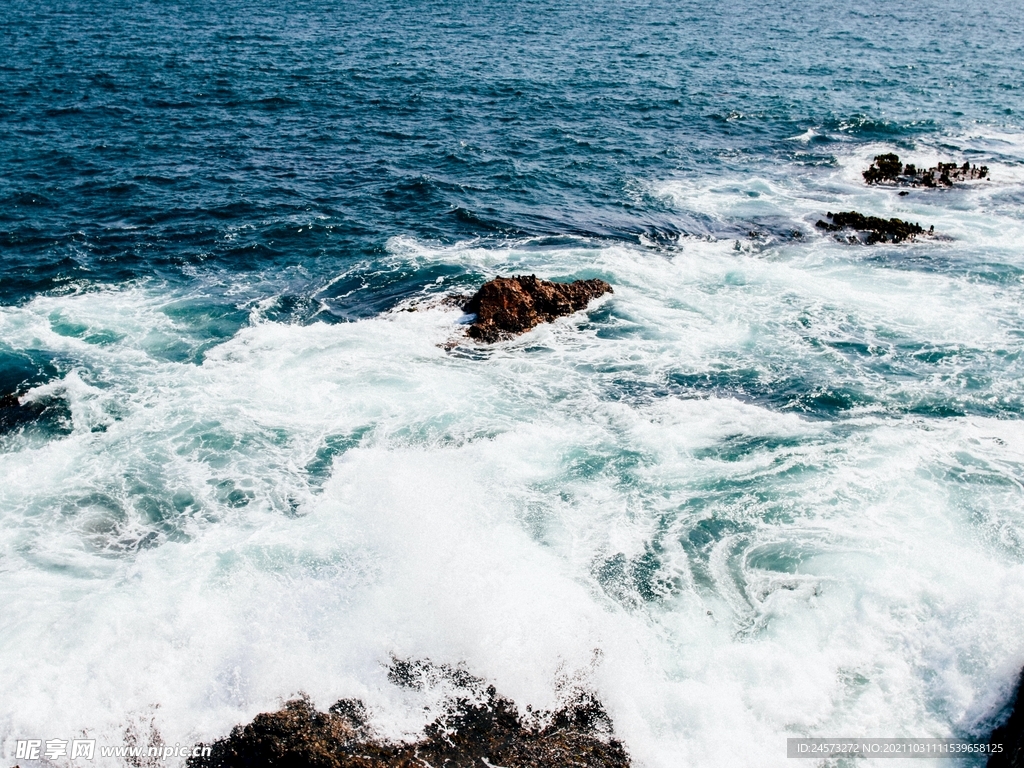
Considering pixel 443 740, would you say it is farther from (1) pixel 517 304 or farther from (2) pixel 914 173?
(2) pixel 914 173

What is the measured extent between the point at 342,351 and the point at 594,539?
11.1 metres

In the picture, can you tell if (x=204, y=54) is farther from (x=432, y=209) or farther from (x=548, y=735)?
(x=548, y=735)

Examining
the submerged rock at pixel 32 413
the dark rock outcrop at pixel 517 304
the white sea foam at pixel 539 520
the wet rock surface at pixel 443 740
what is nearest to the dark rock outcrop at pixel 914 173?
the white sea foam at pixel 539 520

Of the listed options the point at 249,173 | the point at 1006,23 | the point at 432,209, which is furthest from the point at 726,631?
the point at 1006,23

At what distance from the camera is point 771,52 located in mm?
63344

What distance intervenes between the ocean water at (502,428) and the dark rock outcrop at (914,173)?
3.92ft

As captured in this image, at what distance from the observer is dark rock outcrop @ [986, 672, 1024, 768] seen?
1171cm

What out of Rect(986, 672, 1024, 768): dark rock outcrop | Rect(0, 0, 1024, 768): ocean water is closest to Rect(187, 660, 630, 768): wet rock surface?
Rect(0, 0, 1024, 768): ocean water

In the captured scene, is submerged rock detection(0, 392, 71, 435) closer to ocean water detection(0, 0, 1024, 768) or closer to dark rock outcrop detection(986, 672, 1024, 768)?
ocean water detection(0, 0, 1024, 768)

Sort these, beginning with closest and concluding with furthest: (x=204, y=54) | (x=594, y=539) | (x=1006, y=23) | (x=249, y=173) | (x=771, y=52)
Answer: (x=594, y=539)
(x=249, y=173)
(x=204, y=54)
(x=771, y=52)
(x=1006, y=23)

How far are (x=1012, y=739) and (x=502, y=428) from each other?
12.7 m

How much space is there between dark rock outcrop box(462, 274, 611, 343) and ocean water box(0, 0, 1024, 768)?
77 cm

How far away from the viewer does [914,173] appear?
127 ft

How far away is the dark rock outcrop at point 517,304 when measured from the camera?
2464cm
